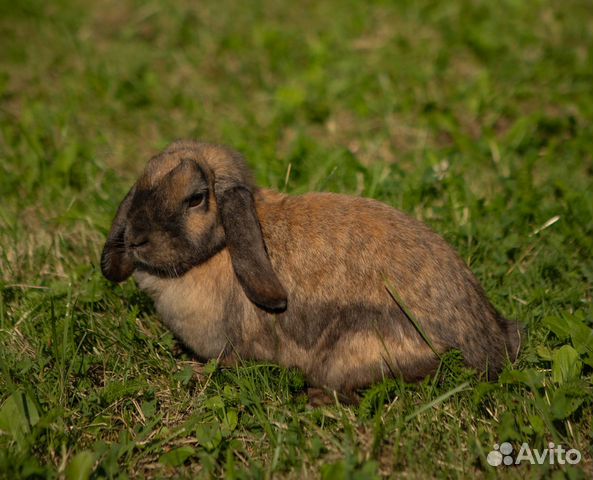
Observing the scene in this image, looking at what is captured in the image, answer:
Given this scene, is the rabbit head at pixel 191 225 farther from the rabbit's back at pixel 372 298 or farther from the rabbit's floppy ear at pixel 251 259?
the rabbit's back at pixel 372 298

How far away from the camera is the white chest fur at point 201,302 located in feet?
12.8

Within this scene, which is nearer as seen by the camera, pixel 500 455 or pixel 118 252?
pixel 500 455

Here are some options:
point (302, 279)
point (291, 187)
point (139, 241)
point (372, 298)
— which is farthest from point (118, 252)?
point (291, 187)

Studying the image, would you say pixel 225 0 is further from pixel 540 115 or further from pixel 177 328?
pixel 177 328

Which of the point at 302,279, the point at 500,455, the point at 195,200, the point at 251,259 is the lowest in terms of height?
the point at 500,455

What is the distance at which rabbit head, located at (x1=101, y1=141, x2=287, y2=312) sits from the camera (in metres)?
3.66

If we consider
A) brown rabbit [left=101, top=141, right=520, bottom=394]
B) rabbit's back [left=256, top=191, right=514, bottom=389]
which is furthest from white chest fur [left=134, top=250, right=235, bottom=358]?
rabbit's back [left=256, top=191, right=514, bottom=389]

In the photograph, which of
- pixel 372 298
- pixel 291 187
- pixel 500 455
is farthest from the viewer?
pixel 291 187

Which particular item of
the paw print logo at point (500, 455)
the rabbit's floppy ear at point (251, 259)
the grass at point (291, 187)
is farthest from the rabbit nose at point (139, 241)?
the paw print logo at point (500, 455)

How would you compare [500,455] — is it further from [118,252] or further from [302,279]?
[118,252]

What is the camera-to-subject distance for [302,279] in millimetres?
3770

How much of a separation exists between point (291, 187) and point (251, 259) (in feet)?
5.41

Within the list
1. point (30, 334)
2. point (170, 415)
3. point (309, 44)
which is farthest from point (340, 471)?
point (309, 44)

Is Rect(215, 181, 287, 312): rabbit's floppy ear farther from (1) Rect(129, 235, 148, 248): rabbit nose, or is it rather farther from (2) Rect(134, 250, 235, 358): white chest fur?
(1) Rect(129, 235, 148, 248): rabbit nose
